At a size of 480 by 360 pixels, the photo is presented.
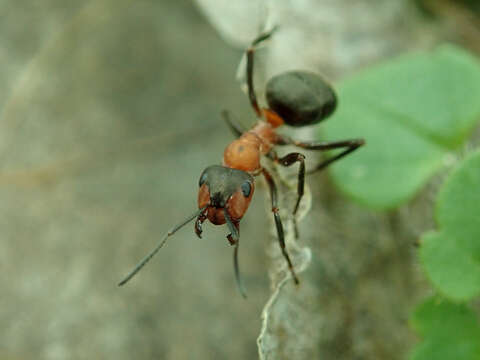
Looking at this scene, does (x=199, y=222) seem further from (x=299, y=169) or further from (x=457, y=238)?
(x=457, y=238)

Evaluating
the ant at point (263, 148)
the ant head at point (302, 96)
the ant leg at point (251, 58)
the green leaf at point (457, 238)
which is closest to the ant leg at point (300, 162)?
the ant at point (263, 148)

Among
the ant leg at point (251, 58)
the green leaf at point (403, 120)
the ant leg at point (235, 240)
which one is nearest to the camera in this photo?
the ant leg at point (235, 240)

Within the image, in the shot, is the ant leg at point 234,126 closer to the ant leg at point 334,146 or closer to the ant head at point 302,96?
the ant head at point 302,96

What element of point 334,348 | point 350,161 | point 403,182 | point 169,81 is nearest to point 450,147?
point 403,182

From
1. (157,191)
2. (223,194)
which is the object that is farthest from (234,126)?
(223,194)

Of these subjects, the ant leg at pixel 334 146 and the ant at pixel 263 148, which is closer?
the ant at pixel 263 148

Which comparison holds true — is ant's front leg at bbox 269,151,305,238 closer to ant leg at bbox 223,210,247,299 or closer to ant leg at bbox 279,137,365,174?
ant leg at bbox 279,137,365,174
